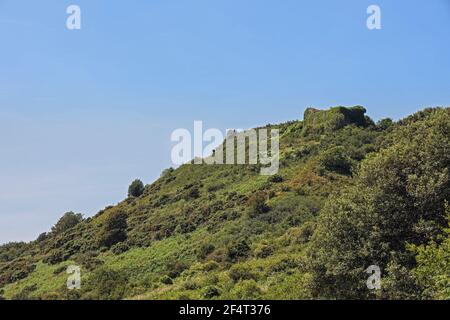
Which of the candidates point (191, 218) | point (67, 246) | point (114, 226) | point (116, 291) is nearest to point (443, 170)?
point (116, 291)

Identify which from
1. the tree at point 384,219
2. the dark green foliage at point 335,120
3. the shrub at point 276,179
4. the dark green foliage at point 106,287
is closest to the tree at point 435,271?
the tree at point 384,219

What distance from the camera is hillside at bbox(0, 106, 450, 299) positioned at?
1037 inches

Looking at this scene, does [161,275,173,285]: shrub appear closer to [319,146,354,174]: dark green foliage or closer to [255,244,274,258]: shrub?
[255,244,274,258]: shrub

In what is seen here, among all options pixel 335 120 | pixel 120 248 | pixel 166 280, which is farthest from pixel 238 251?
pixel 335 120

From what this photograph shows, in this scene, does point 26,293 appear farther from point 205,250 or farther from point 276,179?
point 276,179

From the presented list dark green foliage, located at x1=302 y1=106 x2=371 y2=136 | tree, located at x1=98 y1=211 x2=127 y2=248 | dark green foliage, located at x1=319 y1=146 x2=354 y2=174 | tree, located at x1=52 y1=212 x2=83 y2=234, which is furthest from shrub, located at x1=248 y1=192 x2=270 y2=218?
tree, located at x1=52 y1=212 x2=83 y2=234

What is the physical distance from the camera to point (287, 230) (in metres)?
56.6

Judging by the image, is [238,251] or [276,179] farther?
[276,179]

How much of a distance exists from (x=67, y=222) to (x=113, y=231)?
33.6 meters

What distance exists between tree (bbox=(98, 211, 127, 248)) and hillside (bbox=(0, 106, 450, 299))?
0.76ft

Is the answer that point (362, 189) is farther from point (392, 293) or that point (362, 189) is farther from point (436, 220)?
point (392, 293)

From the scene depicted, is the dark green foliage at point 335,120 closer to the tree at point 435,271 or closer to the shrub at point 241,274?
the shrub at point 241,274

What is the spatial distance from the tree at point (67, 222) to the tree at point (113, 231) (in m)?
25.7

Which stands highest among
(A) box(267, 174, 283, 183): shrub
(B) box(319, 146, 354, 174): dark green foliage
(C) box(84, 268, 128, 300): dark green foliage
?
(B) box(319, 146, 354, 174): dark green foliage
